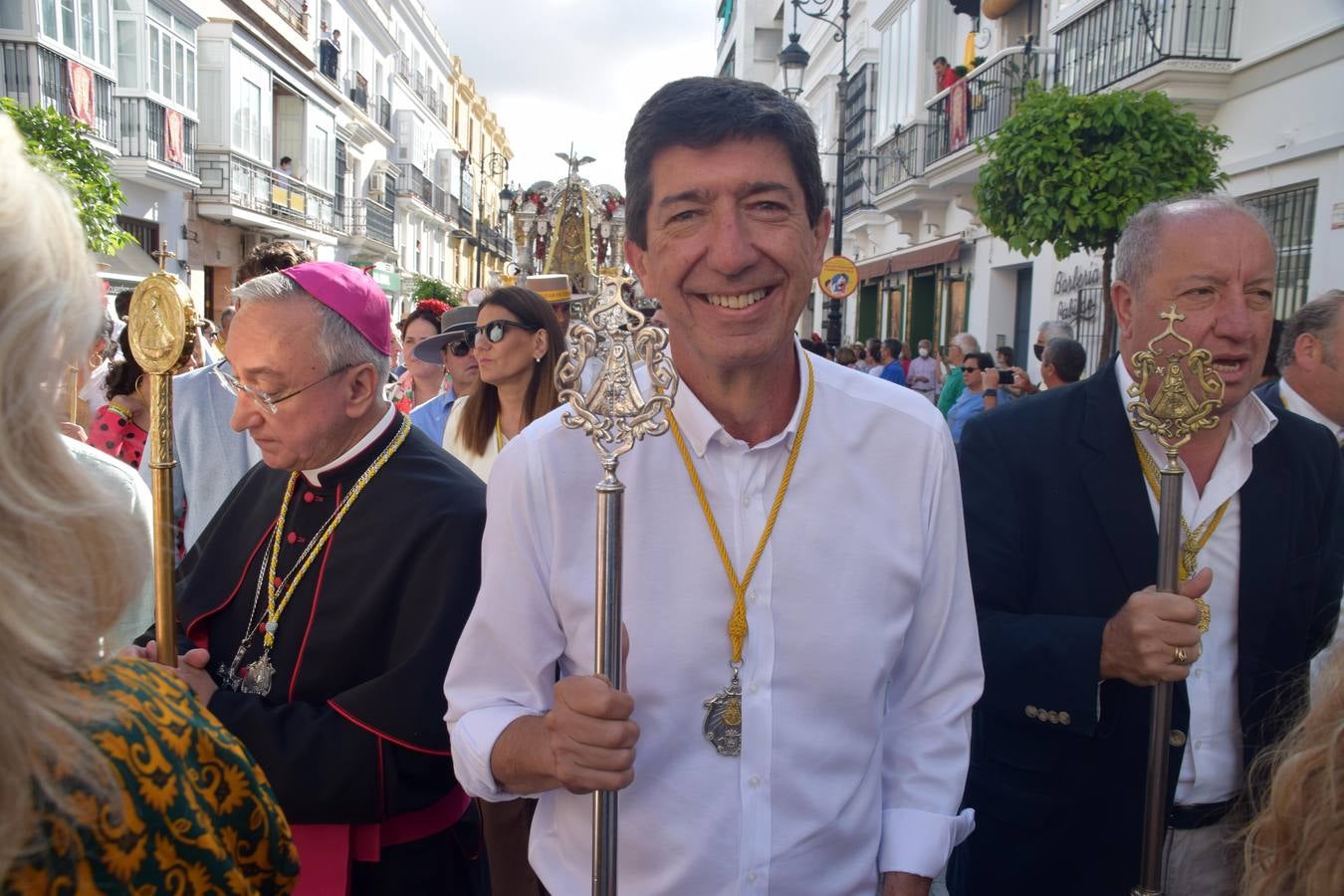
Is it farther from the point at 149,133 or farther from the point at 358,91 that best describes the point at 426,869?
the point at 358,91

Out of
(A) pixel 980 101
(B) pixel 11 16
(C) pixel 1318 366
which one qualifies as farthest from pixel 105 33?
(C) pixel 1318 366

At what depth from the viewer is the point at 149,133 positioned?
21.1 metres

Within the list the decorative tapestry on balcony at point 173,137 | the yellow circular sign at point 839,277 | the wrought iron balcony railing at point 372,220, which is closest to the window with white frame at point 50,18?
the decorative tapestry on balcony at point 173,137

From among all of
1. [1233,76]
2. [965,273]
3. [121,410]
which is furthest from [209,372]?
[965,273]

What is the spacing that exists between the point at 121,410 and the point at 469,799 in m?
2.69

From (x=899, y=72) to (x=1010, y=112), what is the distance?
695 centimetres

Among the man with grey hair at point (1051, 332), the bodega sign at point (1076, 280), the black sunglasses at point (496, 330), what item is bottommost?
the black sunglasses at point (496, 330)

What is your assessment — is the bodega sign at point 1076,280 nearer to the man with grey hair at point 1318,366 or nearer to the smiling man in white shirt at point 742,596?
the man with grey hair at point 1318,366

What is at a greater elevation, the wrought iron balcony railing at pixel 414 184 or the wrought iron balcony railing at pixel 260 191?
the wrought iron balcony railing at pixel 414 184

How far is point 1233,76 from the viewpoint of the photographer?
35.7 ft

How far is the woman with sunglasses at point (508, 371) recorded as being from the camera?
479cm

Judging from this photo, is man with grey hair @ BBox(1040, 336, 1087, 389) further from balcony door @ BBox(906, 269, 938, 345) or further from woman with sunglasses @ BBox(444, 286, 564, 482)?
balcony door @ BBox(906, 269, 938, 345)

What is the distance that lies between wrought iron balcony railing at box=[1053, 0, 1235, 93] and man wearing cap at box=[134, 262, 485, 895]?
10.9m

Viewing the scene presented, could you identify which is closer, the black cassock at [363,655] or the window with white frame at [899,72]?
the black cassock at [363,655]
